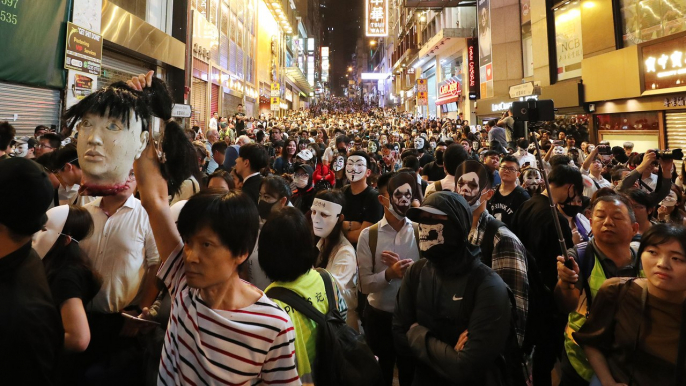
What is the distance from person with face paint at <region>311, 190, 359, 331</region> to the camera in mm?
3160

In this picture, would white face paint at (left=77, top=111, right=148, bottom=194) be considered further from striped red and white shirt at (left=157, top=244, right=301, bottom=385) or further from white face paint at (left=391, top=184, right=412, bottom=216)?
white face paint at (left=391, top=184, right=412, bottom=216)

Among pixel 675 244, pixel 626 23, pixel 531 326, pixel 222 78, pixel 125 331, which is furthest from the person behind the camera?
pixel 222 78

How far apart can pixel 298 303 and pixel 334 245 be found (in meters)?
1.26

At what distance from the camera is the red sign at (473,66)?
2922 centimetres

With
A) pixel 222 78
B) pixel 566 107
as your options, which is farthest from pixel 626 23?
pixel 222 78

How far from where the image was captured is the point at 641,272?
97.4 inches

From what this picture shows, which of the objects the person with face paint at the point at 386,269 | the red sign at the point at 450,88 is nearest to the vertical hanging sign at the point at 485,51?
the red sign at the point at 450,88

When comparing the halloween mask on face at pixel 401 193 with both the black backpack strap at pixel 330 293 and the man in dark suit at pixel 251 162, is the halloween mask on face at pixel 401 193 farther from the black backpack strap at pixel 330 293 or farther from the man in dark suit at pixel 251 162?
the man in dark suit at pixel 251 162

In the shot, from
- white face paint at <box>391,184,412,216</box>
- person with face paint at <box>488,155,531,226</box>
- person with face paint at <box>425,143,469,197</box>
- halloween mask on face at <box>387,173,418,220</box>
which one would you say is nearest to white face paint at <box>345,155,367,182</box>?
person with face paint at <box>425,143,469,197</box>

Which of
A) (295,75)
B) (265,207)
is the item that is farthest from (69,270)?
(295,75)

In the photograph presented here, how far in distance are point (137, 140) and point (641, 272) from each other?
2873mm

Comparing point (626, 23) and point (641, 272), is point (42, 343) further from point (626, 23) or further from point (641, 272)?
point (626, 23)

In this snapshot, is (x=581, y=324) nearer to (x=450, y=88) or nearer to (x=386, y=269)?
(x=386, y=269)

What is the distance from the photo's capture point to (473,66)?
29.4 m
